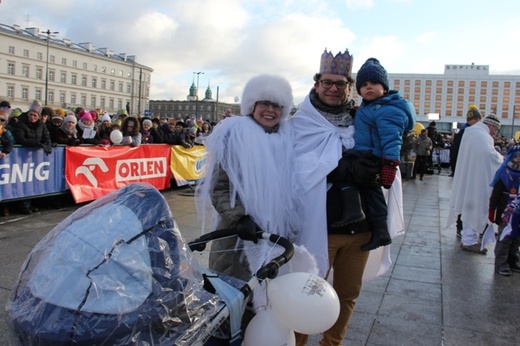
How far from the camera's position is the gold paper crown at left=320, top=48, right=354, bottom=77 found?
2.59 meters

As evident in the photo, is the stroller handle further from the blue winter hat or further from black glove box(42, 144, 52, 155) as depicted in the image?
black glove box(42, 144, 52, 155)

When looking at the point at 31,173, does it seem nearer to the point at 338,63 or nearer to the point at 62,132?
the point at 62,132

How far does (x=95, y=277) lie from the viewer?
1390mm

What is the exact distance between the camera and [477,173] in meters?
5.98

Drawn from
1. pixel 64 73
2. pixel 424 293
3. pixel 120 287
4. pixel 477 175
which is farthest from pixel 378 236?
pixel 64 73

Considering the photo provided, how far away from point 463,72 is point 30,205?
10620 cm

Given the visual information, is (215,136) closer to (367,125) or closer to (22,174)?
(367,125)

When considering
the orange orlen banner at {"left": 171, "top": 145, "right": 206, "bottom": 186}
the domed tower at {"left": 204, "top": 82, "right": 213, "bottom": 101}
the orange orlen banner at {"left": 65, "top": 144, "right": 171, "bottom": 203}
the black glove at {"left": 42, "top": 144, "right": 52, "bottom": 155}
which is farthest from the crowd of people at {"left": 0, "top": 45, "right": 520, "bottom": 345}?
the domed tower at {"left": 204, "top": 82, "right": 213, "bottom": 101}

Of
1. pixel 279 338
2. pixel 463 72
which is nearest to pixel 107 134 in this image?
pixel 279 338

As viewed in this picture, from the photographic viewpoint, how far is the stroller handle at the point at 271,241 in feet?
5.97

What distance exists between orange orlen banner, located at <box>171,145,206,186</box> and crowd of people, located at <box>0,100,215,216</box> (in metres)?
0.20

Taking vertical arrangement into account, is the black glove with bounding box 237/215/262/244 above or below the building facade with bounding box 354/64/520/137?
below

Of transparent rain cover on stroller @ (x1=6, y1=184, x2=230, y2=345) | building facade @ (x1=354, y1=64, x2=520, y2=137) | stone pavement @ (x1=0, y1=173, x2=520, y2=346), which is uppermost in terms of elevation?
building facade @ (x1=354, y1=64, x2=520, y2=137)

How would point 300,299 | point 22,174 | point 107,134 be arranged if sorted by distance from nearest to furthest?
point 300,299 → point 22,174 → point 107,134
